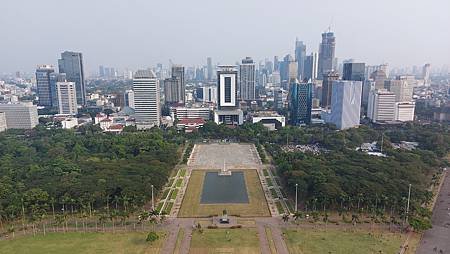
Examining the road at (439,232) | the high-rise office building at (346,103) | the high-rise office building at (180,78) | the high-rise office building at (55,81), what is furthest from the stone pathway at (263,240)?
the high-rise office building at (55,81)

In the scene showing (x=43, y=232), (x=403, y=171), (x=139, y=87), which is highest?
(x=139, y=87)

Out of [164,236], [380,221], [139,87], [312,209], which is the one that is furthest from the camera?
[139,87]

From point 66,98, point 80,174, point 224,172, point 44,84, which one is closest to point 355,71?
point 224,172

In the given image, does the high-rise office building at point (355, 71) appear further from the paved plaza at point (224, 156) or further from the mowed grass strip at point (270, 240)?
the mowed grass strip at point (270, 240)

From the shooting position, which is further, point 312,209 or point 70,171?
point 70,171

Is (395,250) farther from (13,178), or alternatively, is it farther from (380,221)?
(13,178)

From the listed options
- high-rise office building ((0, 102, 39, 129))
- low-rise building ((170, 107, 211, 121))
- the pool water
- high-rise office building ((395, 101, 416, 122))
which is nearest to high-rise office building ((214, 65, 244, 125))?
low-rise building ((170, 107, 211, 121))

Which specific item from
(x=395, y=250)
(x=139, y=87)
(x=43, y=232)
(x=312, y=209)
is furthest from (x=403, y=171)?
(x=139, y=87)

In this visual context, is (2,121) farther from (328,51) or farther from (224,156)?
(328,51)
